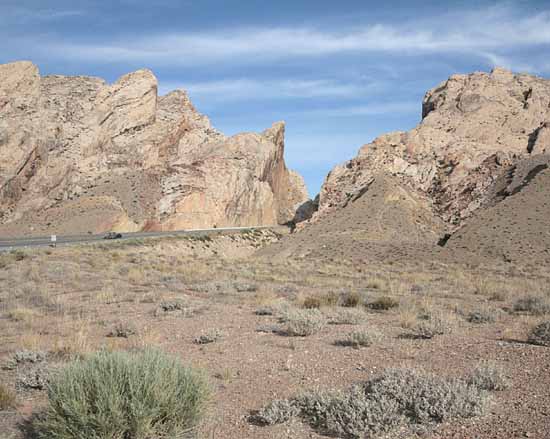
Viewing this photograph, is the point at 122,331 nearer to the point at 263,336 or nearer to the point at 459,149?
the point at 263,336

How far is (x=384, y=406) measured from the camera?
19.5ft

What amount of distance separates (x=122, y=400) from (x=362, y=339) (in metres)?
5.16

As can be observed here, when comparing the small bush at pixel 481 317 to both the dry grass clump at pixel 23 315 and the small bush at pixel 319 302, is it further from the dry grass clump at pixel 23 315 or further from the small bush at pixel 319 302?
the dry grass clump at pixel 23 315

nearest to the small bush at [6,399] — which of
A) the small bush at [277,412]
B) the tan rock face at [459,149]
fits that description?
the small bush at [277,412]

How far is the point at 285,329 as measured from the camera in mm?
11312

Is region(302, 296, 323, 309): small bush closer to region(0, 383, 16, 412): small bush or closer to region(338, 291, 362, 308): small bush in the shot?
region(338, 291, 362, 308): small bush

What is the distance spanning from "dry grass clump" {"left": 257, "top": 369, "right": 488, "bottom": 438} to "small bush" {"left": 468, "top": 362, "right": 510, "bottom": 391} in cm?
14

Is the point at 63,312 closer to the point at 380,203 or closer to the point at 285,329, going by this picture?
the point at 285,329

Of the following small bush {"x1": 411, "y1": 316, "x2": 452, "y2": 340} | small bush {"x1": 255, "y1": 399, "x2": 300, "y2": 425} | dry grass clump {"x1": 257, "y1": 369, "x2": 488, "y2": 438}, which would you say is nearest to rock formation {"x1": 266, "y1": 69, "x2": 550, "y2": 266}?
small bush {"x1": 411, "y1": 316, "x2": 452, "y2": 340}

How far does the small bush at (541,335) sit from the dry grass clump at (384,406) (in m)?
3.05

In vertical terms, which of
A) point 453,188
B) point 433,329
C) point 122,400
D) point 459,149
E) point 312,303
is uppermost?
point 459,149

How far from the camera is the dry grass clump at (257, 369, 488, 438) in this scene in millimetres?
5770

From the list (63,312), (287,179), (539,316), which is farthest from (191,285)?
(287,179)

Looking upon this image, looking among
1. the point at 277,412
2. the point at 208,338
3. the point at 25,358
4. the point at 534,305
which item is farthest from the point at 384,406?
the point at 534,305
